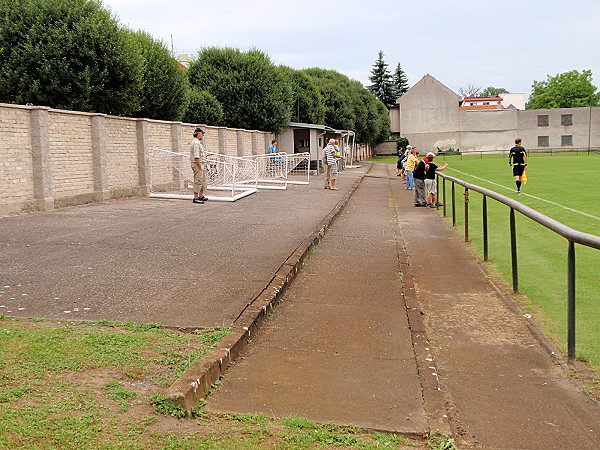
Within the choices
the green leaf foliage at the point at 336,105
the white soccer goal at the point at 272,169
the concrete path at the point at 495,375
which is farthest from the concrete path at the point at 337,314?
the green leaf foliage at the point at 336,105

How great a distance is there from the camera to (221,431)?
11.8ft

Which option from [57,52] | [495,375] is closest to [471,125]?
[57,52]

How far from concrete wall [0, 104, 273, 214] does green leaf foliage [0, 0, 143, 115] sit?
180cm

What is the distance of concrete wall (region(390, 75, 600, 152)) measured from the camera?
3324 inches

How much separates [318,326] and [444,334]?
3.98 feet

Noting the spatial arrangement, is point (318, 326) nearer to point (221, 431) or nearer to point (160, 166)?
Answer: point (221, 431)

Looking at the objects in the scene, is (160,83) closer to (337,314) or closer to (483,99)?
(337,314)

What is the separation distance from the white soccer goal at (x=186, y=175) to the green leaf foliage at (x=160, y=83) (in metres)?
3.87

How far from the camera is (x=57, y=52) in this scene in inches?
725

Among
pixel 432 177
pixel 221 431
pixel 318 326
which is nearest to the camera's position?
pixel 221 431

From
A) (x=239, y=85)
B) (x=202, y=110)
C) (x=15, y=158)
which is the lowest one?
(x=15, y=158)

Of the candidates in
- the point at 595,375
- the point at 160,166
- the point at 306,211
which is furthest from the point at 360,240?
the point at 160,166

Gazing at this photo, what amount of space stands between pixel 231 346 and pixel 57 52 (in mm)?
15995

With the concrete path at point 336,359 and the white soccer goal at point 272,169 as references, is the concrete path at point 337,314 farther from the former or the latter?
the white soccer goal at point 272,169
